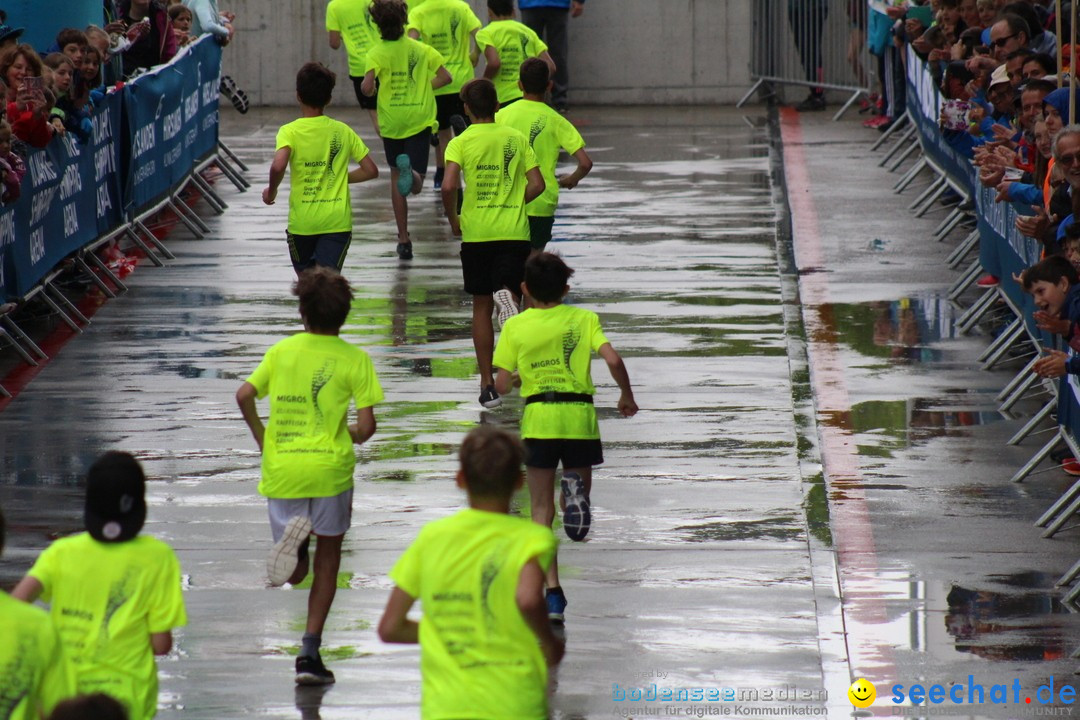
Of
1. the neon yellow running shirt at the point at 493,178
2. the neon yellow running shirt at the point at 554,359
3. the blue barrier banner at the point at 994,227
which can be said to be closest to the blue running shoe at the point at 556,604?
the neon yellow running shirt at the point at 554,359

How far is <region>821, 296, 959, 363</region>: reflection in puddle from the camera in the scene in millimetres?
13219

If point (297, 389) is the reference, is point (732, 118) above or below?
below

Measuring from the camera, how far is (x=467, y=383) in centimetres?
1252

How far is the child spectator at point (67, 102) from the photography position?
14031 millimetres

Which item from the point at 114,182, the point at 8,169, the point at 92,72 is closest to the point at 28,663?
the point at 8,169

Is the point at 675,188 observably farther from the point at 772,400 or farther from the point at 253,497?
the point at 253,497

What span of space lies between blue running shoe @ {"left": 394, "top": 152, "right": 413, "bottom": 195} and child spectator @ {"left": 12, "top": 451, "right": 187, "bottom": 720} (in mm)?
10329

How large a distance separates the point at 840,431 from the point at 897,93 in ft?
40.6

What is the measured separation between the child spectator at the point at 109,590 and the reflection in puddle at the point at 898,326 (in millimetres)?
8371

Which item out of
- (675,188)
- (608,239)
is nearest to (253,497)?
(608,239)

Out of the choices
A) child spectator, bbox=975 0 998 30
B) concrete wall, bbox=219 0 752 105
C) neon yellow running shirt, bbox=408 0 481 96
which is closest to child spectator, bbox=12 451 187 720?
child spectator, bbox=975 0 998 30

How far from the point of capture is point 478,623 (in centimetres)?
511

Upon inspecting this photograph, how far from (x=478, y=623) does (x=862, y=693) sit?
2580 mm

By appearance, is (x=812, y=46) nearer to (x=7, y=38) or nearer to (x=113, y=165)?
(x=113, y=165)
